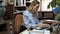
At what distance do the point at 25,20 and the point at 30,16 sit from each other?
0.87ft

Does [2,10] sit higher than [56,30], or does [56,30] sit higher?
[2,10]

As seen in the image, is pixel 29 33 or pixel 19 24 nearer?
pixel 29 33

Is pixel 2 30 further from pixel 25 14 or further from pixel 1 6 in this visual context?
pixel 25 14

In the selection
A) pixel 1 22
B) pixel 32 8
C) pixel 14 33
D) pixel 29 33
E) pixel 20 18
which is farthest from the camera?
pixel 32 8

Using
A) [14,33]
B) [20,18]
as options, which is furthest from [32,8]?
[14,33]

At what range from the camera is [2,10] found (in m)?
2.13

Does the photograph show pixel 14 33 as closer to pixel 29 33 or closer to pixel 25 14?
pixel 25 14

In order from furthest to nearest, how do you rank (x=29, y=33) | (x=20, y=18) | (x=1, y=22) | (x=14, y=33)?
(x=20, y=18)
(x=14, y=33)
(x=1, y=22)
(x=29, y=33)

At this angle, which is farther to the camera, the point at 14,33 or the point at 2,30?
the point at 14,33

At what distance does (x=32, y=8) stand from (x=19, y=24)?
0.54 meters

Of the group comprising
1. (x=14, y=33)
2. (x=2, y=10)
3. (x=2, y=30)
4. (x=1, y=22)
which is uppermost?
(x=2, y=10)

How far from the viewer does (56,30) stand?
4.34ft

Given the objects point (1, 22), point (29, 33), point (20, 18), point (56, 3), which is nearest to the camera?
point (56, 3)

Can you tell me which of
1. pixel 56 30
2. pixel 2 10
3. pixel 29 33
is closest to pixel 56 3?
pixel 56 30
